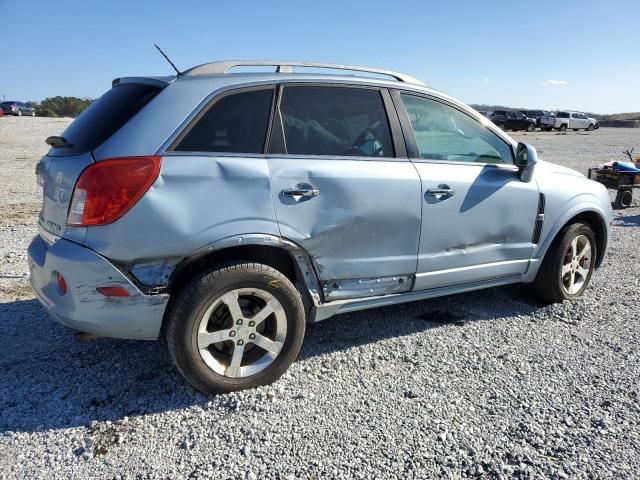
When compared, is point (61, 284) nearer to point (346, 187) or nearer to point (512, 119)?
point (346, 187)

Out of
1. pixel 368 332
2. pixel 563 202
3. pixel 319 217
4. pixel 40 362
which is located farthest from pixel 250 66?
pixel 563 202

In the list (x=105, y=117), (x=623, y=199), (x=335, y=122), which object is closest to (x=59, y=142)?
(x=105, y=117)

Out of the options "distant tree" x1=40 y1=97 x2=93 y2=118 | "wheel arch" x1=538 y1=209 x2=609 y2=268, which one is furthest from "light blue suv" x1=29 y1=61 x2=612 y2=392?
"distant tree" x1=40 y1=97 x2=93 y2=118

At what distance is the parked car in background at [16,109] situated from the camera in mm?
44844

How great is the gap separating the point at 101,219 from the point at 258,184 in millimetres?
858

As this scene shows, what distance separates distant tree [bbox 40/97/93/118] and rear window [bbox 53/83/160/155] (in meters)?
57.4

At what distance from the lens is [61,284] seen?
108 inches

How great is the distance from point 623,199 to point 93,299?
981cm

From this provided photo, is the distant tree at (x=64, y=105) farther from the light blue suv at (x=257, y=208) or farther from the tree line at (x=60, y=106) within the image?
the light blue suv at (x=257, y=208)

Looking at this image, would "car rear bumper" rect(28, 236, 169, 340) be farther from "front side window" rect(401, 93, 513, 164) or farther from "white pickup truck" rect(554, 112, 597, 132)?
"white pickup truck" rect(554, 112, 597, 132)

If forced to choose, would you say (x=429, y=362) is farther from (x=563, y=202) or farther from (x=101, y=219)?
(x=101, y=219)

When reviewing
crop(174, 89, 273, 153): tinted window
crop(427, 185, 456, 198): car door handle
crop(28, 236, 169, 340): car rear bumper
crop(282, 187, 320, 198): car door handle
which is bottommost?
crop(28, 236, 169, 340): car rear bumper

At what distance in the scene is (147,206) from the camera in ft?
8.66

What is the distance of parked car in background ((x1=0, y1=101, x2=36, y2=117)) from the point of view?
4484 cm
